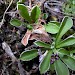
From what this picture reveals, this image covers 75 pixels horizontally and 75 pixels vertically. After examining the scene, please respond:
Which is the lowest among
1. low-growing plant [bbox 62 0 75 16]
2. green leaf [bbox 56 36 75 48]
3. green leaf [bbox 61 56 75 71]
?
green leaf [bbox 61 56 75 71]

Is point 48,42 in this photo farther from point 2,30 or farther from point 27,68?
point 2,30

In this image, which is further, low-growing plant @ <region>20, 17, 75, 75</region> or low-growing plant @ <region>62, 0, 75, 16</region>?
low-growing plant @ <region>62, 0, 75, 16</region>

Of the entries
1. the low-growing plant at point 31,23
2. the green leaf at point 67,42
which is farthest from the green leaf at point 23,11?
the green leaf at point 67,42

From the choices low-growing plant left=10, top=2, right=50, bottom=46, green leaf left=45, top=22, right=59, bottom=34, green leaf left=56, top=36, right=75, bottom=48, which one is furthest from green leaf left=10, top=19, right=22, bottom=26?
green leaf left=56, top=36, right=75, bottom=48

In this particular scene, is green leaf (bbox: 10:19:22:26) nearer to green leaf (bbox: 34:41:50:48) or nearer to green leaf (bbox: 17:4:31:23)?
green leaf (bbox: 17:4:31:23)

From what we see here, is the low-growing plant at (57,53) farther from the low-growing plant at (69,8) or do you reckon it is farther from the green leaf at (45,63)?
the low-growing plant at (69,8)

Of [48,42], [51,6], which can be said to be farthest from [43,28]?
[51,6]

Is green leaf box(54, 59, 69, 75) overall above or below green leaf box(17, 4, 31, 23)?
below
